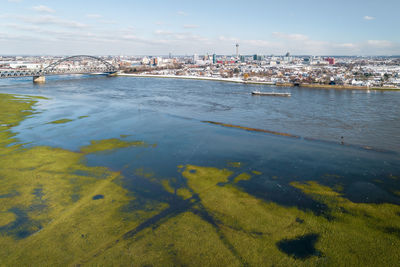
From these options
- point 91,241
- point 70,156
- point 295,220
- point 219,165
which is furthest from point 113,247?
point 70,156

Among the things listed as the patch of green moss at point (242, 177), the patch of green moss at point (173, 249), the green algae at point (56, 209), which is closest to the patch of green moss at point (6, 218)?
the green algae at point (56, 209)

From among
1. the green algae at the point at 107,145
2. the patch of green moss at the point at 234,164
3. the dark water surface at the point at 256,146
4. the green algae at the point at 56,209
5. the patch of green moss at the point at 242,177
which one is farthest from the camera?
the green algae at the point at 107,145

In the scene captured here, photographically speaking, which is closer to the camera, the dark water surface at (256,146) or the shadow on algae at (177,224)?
the shadow on algae at (177,224)

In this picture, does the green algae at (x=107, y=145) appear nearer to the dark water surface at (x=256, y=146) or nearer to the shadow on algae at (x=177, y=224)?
the dark water surface at (x=256, y=146)

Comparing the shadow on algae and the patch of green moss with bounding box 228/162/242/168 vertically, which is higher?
the patch of green moss with bounding box 228/162/242/168

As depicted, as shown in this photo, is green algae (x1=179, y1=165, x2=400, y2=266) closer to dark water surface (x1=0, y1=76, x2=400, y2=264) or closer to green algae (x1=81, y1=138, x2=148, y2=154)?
dark water surface (x1=0, y1=76, x2=400, y2=264)

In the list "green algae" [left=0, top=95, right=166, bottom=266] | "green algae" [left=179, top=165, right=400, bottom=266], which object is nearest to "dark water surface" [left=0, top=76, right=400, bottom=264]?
"green algae" [left=179, top=165, right=400, bottom=266]

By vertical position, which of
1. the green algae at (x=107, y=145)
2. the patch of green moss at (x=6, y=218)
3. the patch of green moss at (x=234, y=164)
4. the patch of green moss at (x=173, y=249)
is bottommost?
the patch of green moss at (x=173, y=249)
